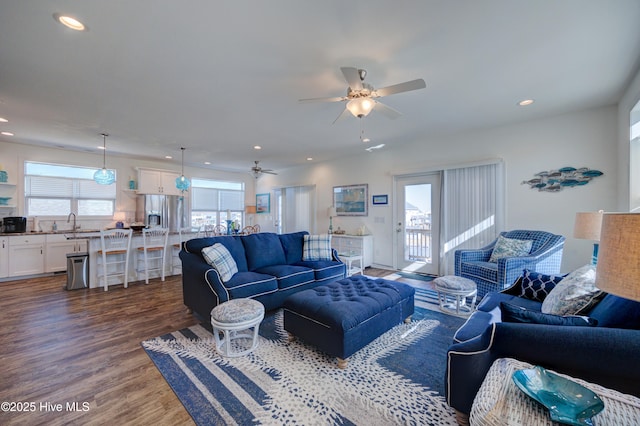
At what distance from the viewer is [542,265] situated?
3357 millimetres

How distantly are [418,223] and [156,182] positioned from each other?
21.5 feet

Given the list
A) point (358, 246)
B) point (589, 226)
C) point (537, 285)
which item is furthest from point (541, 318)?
point (358, 246)

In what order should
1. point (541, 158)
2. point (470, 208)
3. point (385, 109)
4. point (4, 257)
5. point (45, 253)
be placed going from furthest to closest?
1. point (45, 253)
2. point (4, 257)
3. point (470, 208)
4. point (541, 158)
5. point (385, 109)

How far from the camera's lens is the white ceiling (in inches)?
72.4

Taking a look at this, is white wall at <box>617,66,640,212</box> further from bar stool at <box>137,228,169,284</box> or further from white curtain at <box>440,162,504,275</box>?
bar stool at <box>137,228,169,284</box>

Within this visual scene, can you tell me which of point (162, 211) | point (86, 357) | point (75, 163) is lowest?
point (86, 357)

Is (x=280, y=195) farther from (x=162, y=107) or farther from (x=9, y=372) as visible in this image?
(x=9, y=372)

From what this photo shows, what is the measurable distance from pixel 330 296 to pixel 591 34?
3.10m

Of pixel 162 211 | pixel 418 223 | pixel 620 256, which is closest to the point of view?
pixel 620 256

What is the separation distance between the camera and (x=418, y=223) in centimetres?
537

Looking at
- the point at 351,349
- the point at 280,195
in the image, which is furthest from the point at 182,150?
the point at 351,349

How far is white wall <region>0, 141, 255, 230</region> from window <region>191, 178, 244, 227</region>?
377 millimetres

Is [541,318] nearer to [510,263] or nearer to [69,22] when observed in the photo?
[510,263]

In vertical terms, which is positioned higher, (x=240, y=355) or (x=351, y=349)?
(x=351, y=349)
